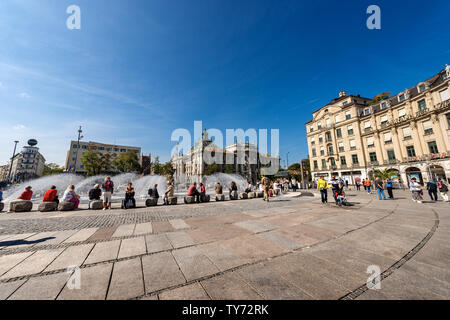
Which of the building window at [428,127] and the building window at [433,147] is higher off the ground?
the building window at [428,127]

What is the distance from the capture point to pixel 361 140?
115ft

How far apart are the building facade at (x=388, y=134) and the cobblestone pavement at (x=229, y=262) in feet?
107

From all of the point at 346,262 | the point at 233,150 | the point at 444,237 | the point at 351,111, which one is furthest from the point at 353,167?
the point at 233,150

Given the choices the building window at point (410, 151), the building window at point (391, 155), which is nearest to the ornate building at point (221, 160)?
the building window at point (391, 155)

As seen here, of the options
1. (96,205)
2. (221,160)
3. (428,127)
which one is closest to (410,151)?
(428,127)

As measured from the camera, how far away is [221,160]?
85438 mm

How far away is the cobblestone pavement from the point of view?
2283 mm

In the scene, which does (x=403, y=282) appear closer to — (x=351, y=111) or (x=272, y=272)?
(x=272, y=272)

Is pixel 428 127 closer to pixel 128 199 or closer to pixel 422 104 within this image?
pixel 422 104

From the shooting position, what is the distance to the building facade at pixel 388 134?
2517cm

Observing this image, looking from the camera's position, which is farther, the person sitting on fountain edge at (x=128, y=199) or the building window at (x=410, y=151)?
the building window at (x=410, y=151)

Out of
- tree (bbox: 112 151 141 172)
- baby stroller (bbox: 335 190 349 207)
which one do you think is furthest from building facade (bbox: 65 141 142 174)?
baby stroller (bbox: 335 190 349 207)

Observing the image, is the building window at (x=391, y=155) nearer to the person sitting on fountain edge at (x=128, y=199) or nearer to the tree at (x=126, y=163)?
the person sitting on fountain edge at (x=128, y=199)
